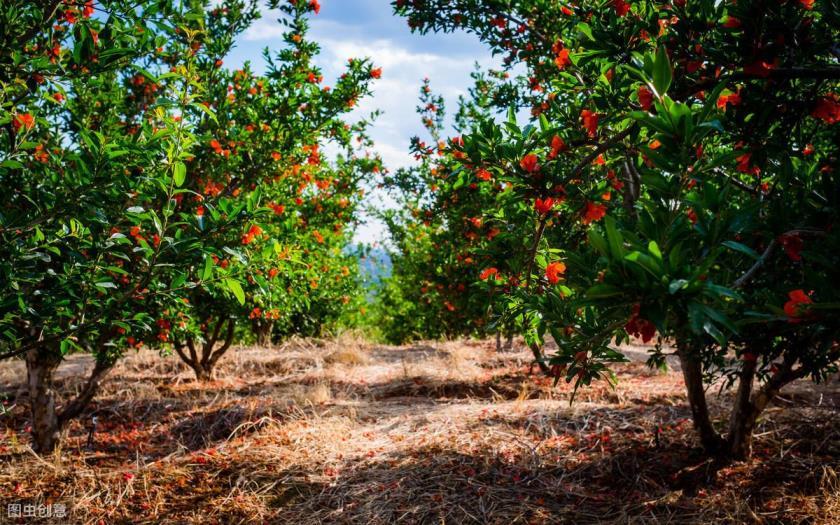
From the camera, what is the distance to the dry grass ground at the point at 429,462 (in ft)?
9.77

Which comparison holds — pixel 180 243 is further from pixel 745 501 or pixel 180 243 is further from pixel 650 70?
pixel 745 501

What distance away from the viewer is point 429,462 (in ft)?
11.9

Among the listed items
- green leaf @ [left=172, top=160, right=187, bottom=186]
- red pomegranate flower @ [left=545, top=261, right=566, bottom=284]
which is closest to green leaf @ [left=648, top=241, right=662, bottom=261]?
red pomegranate flower @ [left=545, top=261, right=566, bottom=284]

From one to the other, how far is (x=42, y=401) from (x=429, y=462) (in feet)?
10.2

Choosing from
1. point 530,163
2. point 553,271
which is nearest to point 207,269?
point 530,163

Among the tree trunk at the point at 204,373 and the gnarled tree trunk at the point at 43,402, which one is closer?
the gnarled tree trunk at the point at 43,402

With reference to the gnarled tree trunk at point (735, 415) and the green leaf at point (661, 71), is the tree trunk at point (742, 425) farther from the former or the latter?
the green leaf at point (661, 71)

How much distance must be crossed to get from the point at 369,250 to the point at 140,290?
377 inches

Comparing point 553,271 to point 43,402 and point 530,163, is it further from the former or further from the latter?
point 43,402

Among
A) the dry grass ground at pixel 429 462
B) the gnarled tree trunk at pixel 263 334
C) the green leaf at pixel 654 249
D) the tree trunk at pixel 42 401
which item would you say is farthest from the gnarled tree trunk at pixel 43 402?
the gnarled tree trunk at pixel 263 334

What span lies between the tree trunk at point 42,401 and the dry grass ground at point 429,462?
Answer: 155 mm

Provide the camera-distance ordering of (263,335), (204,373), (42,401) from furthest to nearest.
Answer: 1. (263,335)
2. (204,373)
3. (42,401)

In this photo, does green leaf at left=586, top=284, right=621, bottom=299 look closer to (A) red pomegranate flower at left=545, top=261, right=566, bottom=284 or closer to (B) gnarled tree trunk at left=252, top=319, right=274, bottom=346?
(A) red pomegranate flower at left=545, top=261, right=566, bottom=284

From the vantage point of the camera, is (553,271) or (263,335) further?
(263,335)
